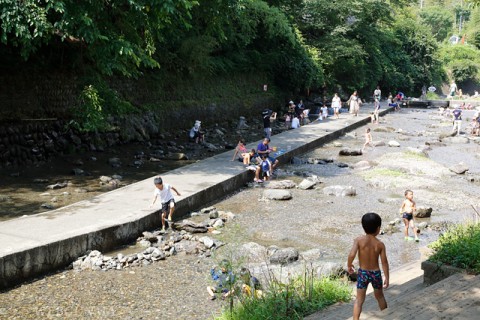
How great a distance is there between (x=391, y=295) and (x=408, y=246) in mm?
4430

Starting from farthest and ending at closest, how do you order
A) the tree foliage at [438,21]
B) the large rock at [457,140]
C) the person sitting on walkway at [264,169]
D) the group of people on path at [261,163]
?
the tree foliage at [438,21] → the large rock at [457,140] → the person sitting on walkway at [264,169] → the group of people on path at [261,163]

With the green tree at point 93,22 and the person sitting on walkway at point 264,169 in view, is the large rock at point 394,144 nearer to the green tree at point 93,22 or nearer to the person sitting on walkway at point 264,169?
the person sitting on walkway at point 264,169

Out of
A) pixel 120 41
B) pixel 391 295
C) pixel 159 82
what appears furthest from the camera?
pixel 159 82

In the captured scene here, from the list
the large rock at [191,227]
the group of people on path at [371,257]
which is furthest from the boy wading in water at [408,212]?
the group of people on path at [371,257]

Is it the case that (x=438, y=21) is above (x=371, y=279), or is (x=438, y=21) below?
above

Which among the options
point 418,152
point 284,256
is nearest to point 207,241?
point 284,256

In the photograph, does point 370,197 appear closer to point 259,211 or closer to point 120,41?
point 259,211

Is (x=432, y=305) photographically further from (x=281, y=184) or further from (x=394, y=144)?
(x=394, y=144)

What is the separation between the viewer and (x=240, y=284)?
7.77 m

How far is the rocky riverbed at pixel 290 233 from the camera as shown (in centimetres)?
803

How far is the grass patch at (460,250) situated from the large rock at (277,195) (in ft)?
24.6

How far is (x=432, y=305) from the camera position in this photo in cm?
556

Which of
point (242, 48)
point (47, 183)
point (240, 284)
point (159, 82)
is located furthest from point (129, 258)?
point (242, 48)

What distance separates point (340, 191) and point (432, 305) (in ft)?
32.3
